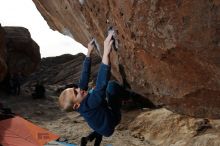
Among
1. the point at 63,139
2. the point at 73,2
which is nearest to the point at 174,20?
the point at 73,2

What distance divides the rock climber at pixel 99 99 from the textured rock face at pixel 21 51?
73.1ft

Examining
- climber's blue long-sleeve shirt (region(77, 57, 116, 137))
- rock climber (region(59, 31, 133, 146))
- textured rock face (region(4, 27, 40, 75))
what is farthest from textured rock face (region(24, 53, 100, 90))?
climber's blue long-sleeve shirt (region(77, 57, 116, 137))

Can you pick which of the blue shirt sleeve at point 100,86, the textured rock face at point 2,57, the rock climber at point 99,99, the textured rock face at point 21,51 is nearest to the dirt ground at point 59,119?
the textured rock face at point 2,57

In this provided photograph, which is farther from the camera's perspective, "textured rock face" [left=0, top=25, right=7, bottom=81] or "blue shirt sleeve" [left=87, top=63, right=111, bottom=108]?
"textured rock face" [left=0, top=25, right=7, bottom=81]

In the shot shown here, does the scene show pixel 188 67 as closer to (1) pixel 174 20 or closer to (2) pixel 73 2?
(1) pixel 174 20

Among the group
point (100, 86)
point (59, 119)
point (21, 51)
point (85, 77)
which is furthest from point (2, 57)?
point (100, 86)

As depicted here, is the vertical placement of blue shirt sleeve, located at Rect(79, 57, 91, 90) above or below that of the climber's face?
above

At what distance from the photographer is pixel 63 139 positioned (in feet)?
38.7

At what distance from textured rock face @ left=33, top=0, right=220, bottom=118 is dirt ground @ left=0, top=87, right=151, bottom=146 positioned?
5.72m

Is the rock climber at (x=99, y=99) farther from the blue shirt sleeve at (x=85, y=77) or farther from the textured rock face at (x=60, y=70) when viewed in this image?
the textured rock face at (x=60, y=70)

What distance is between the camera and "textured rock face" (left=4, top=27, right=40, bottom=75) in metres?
26.5

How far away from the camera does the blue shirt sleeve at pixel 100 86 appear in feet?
14.2

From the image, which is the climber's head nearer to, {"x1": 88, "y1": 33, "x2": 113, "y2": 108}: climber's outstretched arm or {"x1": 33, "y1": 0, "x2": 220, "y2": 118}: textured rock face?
{"x1": 88, "y1": 33, "x2": 113, "y2": 108}: climber's outstretched arm

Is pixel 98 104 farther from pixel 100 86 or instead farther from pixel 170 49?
pixel 170 49
